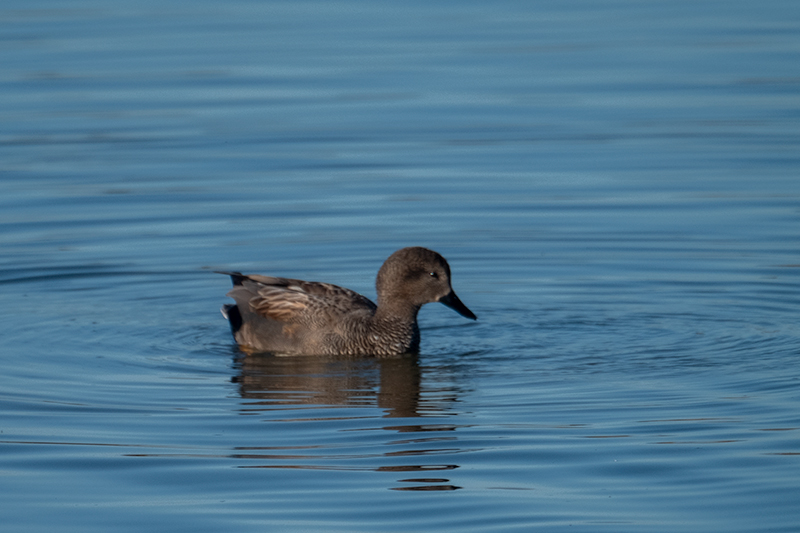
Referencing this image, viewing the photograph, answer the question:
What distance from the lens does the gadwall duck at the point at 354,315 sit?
11727mm

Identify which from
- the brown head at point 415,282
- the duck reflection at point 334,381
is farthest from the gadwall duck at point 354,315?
the duck reflection at point 334,381

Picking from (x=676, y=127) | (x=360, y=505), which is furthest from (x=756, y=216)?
(x=360, y=505)

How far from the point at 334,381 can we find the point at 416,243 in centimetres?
430

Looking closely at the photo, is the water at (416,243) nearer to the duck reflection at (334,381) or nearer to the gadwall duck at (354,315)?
the duck reflection at (334,381)

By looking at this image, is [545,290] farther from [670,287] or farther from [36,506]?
[36,506]

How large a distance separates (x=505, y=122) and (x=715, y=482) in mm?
12999

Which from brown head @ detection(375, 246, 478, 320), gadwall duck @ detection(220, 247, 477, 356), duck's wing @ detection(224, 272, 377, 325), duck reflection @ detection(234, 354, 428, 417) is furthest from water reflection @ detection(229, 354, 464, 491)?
brown head @ detection(375, 246, 478, 320)

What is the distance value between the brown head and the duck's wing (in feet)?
1.04

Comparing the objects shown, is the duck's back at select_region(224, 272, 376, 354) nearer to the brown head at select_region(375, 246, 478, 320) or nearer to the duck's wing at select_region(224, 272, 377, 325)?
the duck's wing at select_region(224, 272, 377, 325)

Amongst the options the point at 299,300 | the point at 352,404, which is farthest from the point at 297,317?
the point at 352,404

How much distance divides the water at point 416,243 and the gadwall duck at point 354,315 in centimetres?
22

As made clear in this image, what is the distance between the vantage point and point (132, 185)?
1780 cm

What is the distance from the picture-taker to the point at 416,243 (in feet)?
49.0

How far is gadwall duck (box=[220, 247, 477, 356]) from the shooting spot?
38.5 ft
